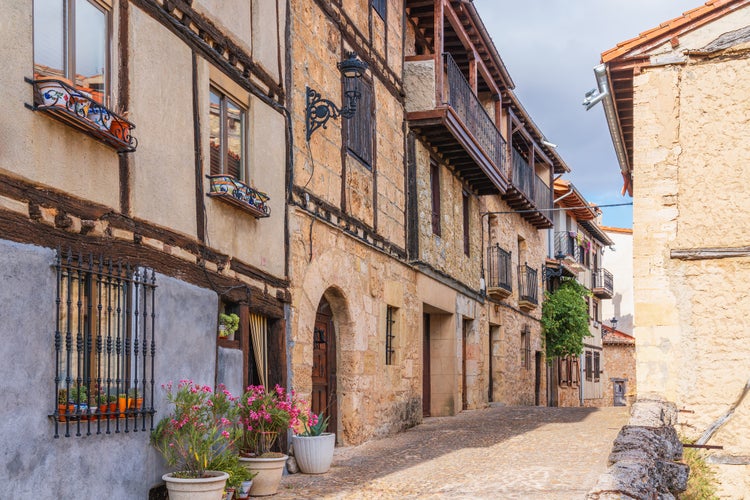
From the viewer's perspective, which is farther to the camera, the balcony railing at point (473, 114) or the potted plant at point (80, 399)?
the balcony railing at point (473, 114)

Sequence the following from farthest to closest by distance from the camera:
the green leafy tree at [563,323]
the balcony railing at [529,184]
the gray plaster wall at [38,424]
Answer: the green leafy tree at [563,323]
the balcony railing at [529,184]
the gray plaster wall at [38,424]

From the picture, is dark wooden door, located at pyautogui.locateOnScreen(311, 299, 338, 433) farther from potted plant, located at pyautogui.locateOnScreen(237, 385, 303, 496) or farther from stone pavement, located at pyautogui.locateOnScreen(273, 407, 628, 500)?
potted plant, located at pyautogui.locateOnScreen(237, 385, 303, 496)

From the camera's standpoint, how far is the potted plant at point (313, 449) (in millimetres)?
9211

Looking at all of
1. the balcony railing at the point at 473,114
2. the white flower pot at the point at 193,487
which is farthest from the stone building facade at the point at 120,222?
the balcony railing at the point at 473,114

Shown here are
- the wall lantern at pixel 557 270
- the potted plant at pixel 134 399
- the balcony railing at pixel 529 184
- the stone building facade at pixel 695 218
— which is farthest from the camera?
the wall lantern at pixel 557 270

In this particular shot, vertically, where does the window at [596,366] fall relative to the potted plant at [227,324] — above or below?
below

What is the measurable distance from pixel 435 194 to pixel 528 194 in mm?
6744

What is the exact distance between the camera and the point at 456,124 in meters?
14.9

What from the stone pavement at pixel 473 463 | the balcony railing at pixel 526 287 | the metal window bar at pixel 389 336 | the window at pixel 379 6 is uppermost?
the window at pixel 379 6

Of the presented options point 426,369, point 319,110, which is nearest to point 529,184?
point 426,369

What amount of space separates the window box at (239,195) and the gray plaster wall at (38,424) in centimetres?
233

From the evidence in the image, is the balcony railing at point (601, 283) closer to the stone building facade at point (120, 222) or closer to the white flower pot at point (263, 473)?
the stone building facade at point (120, 222)

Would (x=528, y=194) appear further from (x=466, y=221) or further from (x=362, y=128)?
(x=362, y=128)

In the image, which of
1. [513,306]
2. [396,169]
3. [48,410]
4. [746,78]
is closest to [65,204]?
[48,410]
